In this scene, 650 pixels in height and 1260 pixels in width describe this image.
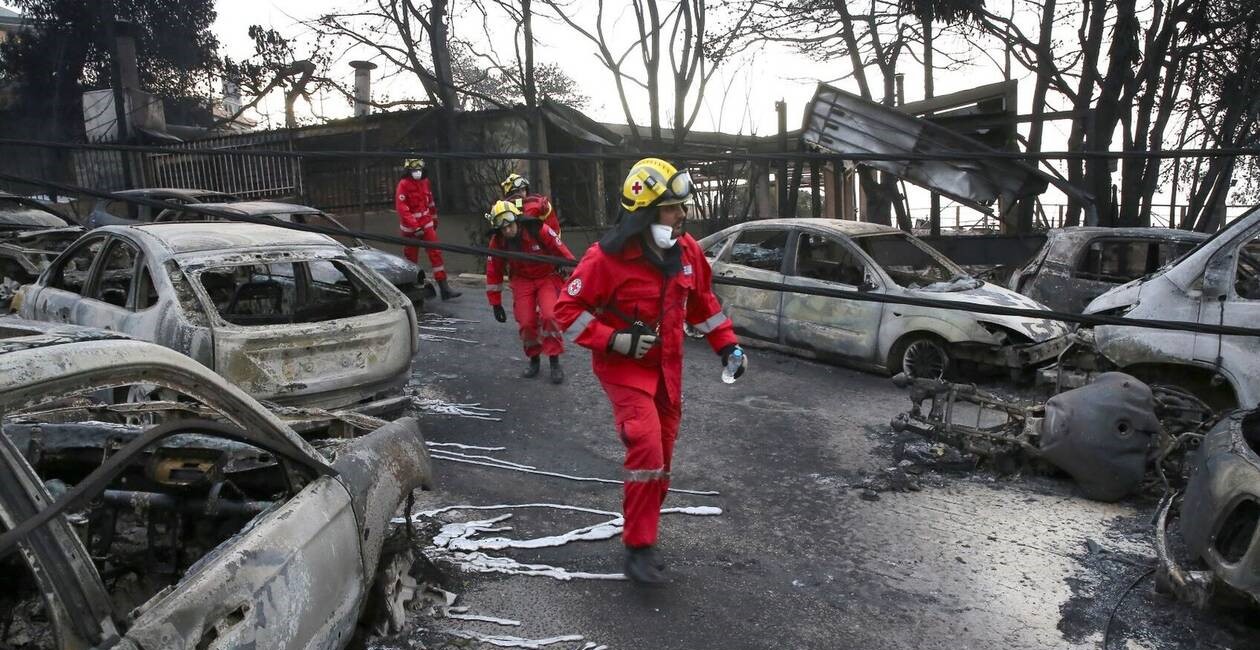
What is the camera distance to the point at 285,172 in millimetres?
17250

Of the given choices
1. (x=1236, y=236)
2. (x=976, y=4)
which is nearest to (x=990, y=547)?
(x=1236, y=236)

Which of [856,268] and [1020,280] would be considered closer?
[856,268]

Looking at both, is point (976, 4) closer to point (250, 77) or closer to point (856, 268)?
point (856, 268)

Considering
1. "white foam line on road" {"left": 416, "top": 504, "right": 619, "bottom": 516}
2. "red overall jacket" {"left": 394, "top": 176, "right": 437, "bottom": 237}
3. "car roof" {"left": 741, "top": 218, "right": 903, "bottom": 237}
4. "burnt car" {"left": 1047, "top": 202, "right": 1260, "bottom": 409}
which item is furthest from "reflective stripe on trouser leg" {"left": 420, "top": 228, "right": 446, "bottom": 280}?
"burnt car" {"left": 1047, "top": 202, "right": 1260, "bottom": 409}

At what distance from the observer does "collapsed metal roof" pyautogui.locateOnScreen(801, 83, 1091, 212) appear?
12.5 meters

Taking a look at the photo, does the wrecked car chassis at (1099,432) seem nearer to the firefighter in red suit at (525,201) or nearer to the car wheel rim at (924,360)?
the car wheel rim at (924,360)

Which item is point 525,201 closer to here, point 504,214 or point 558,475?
point 504,214

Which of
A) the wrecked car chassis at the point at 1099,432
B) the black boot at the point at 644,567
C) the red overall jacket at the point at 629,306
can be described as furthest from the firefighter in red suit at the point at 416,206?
the black boot at the point at 644,567

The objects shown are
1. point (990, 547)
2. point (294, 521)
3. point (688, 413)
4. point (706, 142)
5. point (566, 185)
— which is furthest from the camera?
point (706, 142)

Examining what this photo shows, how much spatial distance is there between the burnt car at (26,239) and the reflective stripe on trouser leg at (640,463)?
23.1 ft

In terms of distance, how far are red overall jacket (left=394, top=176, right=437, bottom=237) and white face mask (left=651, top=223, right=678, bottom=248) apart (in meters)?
7.82

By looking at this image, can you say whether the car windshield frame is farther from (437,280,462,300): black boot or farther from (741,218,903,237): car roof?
(437,280,462,300): black boot

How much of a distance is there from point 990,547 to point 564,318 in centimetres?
248

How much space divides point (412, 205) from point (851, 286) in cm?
595
